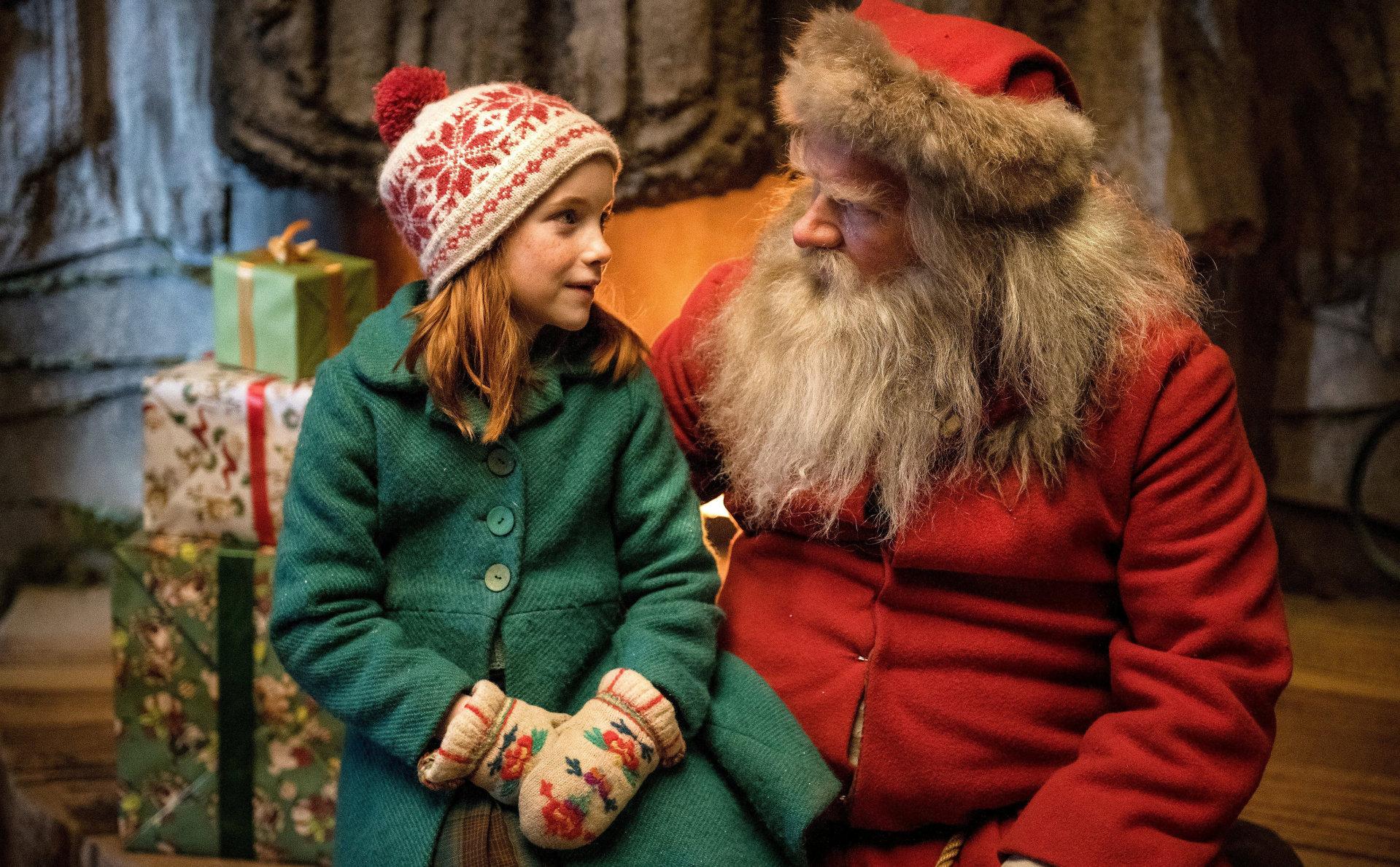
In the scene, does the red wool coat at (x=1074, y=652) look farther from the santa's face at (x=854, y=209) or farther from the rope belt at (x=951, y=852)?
the santa's face at (x=854, y=209)

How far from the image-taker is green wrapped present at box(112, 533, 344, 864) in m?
1.87

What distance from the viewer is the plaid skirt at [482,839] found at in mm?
1269

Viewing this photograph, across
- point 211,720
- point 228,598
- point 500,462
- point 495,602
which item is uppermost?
point 500,462

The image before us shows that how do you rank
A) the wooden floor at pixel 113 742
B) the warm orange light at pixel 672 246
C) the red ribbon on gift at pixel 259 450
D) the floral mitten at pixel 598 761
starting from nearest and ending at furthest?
the floral mitten at pixel 598 761 → the red ribbon on gift at pixel 259 450 → the wooden floor at pixel 113 742 → the warm orange light at pixel 672 246

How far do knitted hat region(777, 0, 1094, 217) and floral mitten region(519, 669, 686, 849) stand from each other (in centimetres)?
64

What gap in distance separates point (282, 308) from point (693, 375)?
665mm

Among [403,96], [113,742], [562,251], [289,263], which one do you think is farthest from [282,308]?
[113,742]

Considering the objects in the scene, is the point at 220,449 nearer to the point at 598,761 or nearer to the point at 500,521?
the point at 500,521

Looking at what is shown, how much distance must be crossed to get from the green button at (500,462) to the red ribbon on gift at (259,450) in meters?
0.62

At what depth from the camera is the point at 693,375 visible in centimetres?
168

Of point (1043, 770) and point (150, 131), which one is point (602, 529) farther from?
point (150, 131)

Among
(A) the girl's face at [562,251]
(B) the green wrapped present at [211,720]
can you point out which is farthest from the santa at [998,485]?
(B) the green wrapped present at [211,720]

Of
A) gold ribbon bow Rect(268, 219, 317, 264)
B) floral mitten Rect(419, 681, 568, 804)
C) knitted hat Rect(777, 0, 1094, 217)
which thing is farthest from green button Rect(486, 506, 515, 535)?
gold ribbon bow Rect(268, 219, 317, 264)

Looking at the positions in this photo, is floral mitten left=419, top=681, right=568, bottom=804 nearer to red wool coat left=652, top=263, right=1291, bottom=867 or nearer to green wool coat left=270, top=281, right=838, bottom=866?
green wool coat left=270, top=281, right=838, bottom=866
